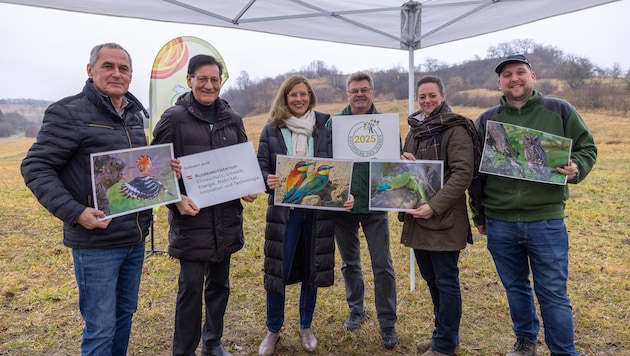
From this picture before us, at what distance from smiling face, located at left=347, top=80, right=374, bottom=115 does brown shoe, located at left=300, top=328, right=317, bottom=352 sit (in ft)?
6.50

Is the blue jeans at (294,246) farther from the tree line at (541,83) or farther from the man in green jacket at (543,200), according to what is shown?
the tree line at (541,83)

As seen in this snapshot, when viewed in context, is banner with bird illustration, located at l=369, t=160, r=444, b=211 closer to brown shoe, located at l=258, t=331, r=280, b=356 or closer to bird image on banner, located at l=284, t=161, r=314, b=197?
bird image on banner, located at l=284, t=161, r=314, b=197

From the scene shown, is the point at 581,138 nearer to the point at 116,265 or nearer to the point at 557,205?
the point at 557,205

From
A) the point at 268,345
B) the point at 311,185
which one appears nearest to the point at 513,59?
the point at 311,185

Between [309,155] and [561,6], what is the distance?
2.81 meters

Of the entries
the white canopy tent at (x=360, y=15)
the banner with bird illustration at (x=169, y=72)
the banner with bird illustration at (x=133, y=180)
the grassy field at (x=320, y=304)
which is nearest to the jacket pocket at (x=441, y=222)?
the grassy field at (x=320, y=304)

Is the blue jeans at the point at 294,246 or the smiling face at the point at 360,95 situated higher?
the smiling face at the point at 360,95

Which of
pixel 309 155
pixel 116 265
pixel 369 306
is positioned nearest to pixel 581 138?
pixel 309 155

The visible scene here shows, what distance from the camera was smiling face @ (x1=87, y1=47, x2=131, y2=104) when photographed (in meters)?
2.02

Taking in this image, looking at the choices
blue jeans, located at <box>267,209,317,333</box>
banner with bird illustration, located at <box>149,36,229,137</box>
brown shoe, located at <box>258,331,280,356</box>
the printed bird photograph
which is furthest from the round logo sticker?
banner with bird illustration, located at <box>149,36,229,137</box>

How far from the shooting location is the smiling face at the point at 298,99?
113 inches

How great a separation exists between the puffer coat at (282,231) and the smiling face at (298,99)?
0.56 feet

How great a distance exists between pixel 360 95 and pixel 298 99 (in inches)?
22.5

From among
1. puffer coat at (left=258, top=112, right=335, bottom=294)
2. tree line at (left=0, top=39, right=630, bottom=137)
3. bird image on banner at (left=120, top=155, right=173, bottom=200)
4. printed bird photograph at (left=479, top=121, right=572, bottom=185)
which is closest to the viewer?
bird image on banner at (left=120, top=155, right=173, bottom=200)
